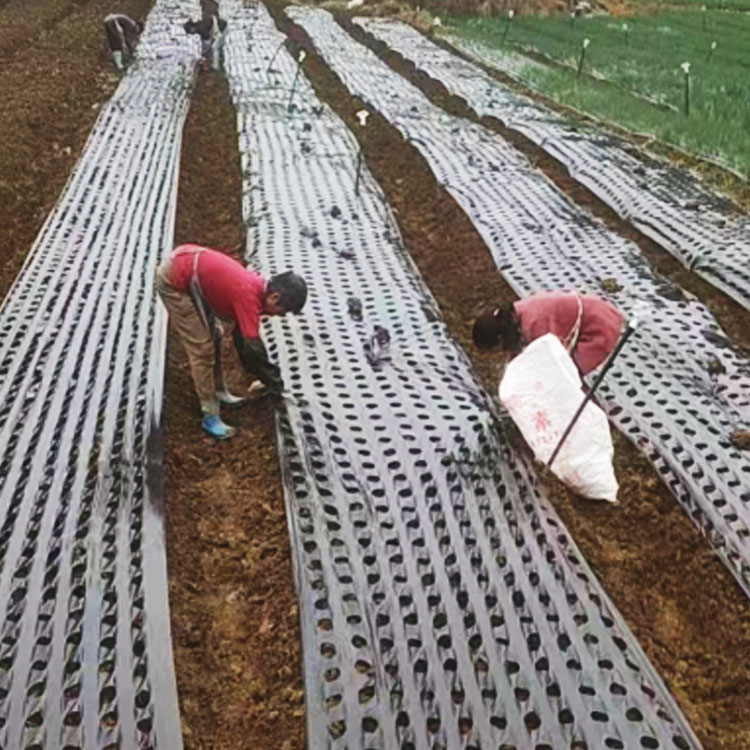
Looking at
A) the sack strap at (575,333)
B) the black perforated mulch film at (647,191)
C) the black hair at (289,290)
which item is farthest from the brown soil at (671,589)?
the black hair at (289,290)

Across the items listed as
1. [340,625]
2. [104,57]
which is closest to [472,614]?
[340,625]

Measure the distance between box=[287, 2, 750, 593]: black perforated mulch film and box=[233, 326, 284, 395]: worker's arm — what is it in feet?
5.26

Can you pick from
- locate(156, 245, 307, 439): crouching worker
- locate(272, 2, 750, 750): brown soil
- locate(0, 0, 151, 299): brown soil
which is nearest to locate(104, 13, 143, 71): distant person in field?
locate(0, 0, 151, 299): brown soil

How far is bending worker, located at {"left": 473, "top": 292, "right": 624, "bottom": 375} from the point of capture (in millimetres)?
3916

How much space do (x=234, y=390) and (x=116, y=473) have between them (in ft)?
4.11

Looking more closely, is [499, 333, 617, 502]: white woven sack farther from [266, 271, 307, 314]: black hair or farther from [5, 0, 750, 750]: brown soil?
[266, 271, 307, 314]: black hair

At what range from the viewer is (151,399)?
14.5ft

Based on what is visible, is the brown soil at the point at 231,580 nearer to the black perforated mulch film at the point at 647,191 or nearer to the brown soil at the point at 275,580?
the brown soil at the point at 275,580

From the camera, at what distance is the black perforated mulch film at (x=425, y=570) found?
9.21 feet

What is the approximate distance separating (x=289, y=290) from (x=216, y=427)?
956 mm

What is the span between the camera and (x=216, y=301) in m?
4.07

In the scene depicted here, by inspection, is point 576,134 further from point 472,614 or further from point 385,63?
point 472,614

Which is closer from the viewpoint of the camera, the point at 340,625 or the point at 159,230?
the point at 340,625

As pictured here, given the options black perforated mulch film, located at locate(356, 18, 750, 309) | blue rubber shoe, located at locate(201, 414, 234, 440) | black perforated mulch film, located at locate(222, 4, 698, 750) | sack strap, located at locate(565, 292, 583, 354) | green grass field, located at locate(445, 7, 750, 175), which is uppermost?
sack strap, located at locate(565, 292, 583, 354)
